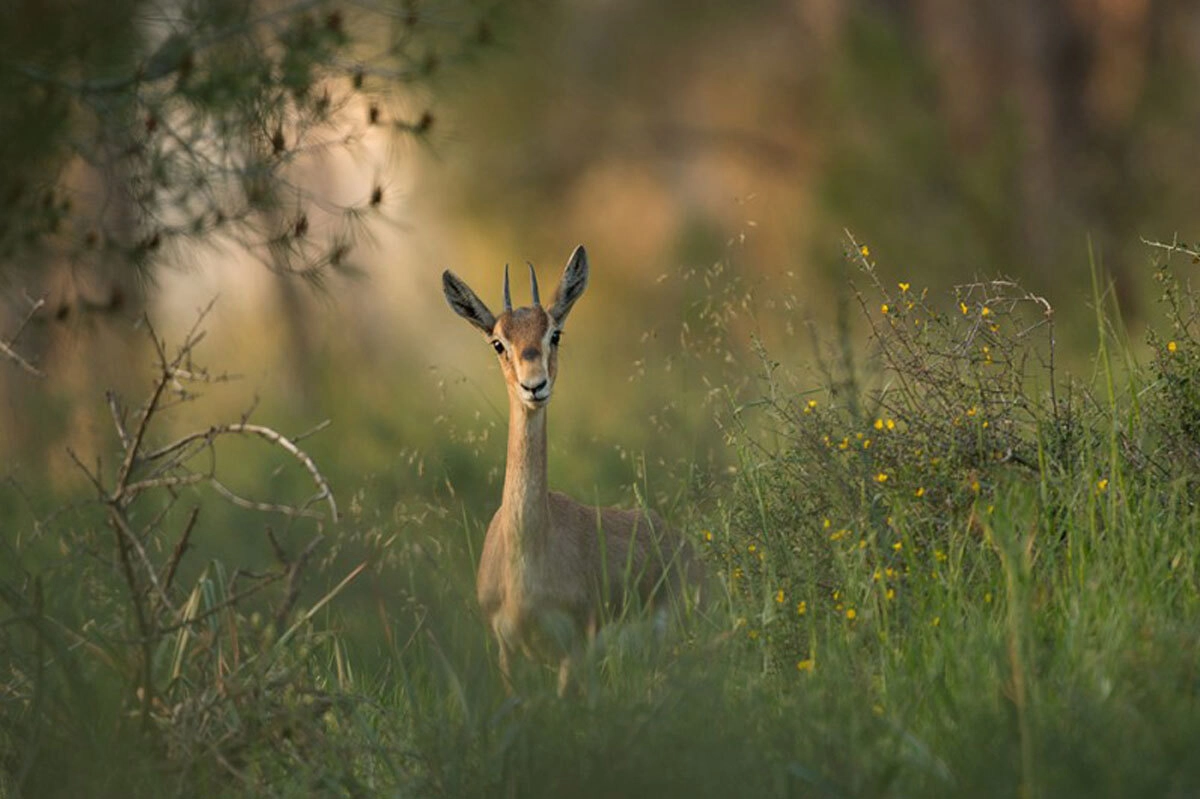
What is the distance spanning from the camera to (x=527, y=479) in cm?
631

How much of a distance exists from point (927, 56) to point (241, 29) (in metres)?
9.25

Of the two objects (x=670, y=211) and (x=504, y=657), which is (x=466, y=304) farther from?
(x=670, y=211)

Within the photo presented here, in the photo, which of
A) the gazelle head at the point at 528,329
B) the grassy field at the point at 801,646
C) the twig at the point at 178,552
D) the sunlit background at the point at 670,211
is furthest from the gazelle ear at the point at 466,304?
the twig at the point at 178,552

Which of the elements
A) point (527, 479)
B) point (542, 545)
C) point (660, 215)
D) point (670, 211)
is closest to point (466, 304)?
point (527, 479)

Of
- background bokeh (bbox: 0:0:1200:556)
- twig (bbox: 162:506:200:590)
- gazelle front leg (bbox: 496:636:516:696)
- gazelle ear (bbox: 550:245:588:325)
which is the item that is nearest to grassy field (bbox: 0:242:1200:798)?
twig (bbox: 162:506:200:590)

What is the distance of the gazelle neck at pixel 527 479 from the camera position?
247 inches

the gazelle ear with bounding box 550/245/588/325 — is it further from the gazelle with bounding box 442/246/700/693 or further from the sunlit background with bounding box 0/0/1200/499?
the sunlit background with bounding box 0/0/1200/499

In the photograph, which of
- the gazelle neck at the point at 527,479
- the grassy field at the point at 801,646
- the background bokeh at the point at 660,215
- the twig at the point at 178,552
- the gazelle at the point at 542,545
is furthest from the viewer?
the background bokeh at the point at 660,215

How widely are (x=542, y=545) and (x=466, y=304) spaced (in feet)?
3.17

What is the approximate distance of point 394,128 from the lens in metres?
7.07

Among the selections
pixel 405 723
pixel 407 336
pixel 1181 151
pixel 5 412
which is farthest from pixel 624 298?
pixel 405 723

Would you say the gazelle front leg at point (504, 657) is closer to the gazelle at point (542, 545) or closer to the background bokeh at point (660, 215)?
the gazelle at point (542, 545)

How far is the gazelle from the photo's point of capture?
610cm

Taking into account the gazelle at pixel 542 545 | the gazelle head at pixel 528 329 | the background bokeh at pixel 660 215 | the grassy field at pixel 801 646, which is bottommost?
the grassy field at pixel 801 646
